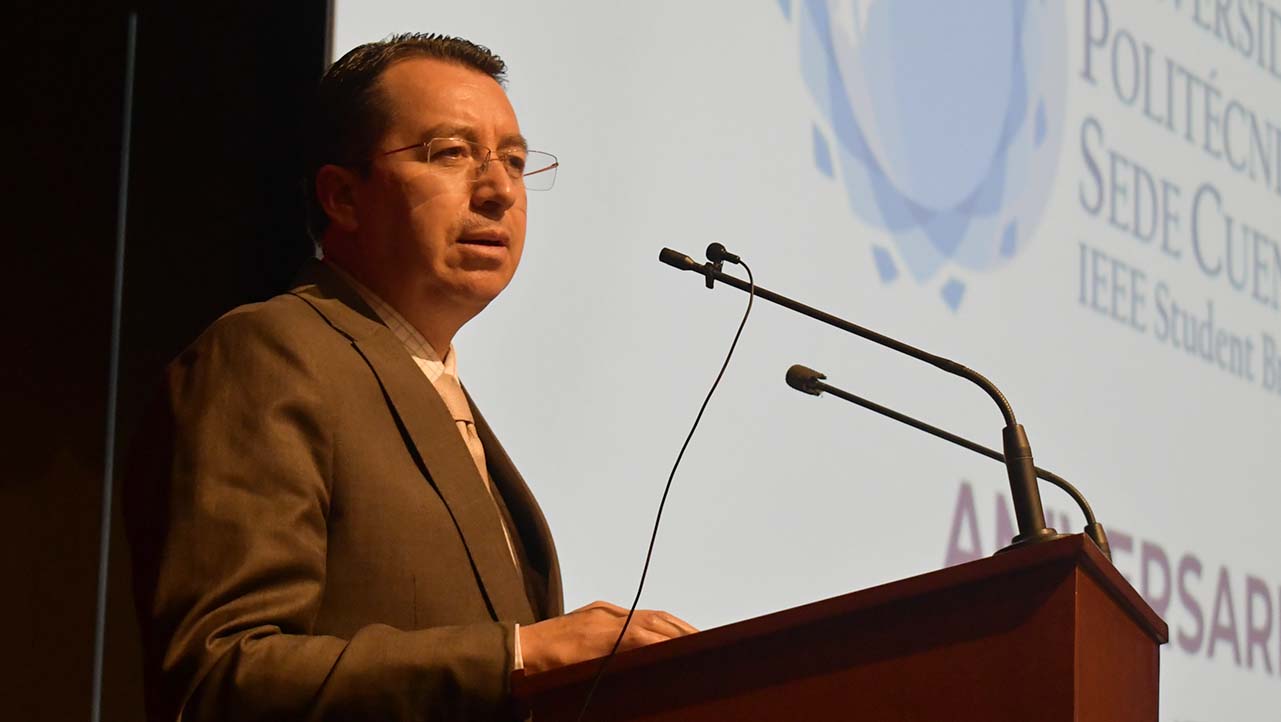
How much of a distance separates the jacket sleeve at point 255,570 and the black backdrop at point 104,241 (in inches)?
35.9

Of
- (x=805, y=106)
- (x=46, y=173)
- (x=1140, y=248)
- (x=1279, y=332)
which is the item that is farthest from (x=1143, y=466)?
(x=46, y=173)

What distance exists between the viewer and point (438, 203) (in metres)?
2.00

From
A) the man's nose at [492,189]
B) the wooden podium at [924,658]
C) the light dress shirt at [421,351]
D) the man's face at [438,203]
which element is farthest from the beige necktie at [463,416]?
the wooden podium at [924,658]

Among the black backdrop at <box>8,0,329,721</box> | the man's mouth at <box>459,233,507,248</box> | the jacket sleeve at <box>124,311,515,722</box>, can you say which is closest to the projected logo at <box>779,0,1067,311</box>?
the black backdrop at <box>8,0,329,721</box>

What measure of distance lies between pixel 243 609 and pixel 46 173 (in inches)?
54.1

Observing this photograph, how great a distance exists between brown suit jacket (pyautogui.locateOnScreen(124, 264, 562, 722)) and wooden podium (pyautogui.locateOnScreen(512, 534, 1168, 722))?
17 centimetres

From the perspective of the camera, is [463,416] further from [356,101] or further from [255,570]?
[255,570]

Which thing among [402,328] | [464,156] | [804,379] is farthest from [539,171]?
[804,379]

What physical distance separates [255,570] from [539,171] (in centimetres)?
84

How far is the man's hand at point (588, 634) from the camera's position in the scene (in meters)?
1.46

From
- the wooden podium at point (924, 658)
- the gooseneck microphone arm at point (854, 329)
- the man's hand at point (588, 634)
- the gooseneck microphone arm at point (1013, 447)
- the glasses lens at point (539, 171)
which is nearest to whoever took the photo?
the wooden podium at point (924, 658)

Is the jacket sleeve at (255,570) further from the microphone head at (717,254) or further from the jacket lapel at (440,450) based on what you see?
the microphone head at (717,254)

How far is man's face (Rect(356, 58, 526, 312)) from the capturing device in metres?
1.99

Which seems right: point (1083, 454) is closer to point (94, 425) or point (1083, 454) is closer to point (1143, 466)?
point (1143, 466)
